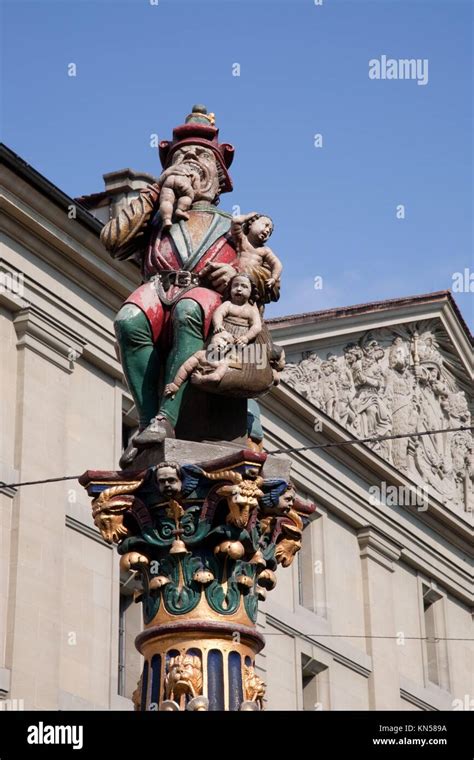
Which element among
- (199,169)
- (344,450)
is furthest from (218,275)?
(344,450)

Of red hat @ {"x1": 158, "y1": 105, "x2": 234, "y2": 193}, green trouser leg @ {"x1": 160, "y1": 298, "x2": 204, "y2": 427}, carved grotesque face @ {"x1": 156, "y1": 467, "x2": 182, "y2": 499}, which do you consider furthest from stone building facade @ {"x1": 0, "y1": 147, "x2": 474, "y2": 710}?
carved grotesque face @ {"x1": 156, "y1": 467, "x2": 182, "y2": 499}

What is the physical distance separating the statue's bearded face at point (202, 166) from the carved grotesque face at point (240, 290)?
719 mm

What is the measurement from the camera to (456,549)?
34.6 metres

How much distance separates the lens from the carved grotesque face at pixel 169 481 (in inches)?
281

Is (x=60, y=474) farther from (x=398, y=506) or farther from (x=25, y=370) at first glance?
(x=398, y=506)

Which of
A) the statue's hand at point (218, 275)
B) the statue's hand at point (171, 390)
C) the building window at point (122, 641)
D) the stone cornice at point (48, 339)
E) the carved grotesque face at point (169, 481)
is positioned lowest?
the carved grotesque face at point (169, 481)

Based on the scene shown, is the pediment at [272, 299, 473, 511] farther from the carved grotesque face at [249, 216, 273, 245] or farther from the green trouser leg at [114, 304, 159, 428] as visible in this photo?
the green trouser leg at [114, 304, 159, 428]

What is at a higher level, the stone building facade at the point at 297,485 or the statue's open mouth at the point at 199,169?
the stone building facade at the point at 297,485

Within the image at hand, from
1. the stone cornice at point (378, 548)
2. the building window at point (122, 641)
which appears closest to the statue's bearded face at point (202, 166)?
the building window at point (122, 641)

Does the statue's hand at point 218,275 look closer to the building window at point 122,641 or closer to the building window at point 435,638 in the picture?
the building window at point 122,641

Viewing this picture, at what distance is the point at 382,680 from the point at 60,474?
34.8ft

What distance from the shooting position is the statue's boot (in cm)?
736

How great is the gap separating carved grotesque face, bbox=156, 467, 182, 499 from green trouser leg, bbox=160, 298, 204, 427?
18.3 inches
